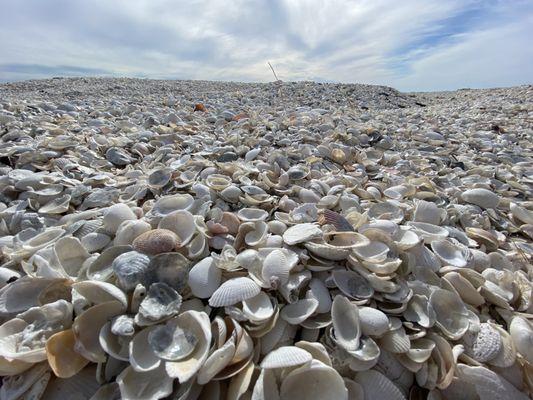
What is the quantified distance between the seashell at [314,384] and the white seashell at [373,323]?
0.23 meters

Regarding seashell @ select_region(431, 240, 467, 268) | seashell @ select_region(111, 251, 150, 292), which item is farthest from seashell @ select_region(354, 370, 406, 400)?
seashell @ select_region(111, 251, 150, 292)

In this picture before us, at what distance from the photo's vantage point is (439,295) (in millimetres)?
1400

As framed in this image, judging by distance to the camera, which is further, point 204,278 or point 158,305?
point 204,278

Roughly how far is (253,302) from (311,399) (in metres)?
0.38

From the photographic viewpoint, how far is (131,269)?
4.40 feet

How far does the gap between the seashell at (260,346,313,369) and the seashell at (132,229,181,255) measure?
2.04 feet

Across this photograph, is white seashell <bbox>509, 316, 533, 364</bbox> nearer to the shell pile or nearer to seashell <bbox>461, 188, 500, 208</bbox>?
the shell pile

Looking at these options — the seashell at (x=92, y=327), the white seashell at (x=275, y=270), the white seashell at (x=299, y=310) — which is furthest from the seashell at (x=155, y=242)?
the white seashell at (x=299, y=310)

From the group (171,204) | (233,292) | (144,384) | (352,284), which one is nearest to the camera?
(144,384)

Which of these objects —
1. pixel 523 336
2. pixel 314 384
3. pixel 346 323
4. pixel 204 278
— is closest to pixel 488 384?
pixel 523 336

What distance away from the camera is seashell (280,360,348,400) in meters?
1.07

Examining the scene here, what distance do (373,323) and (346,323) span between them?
0.10 metres

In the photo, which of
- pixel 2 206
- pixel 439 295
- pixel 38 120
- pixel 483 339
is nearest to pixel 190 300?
pixel 439 295

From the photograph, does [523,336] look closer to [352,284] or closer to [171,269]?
[352,284]
